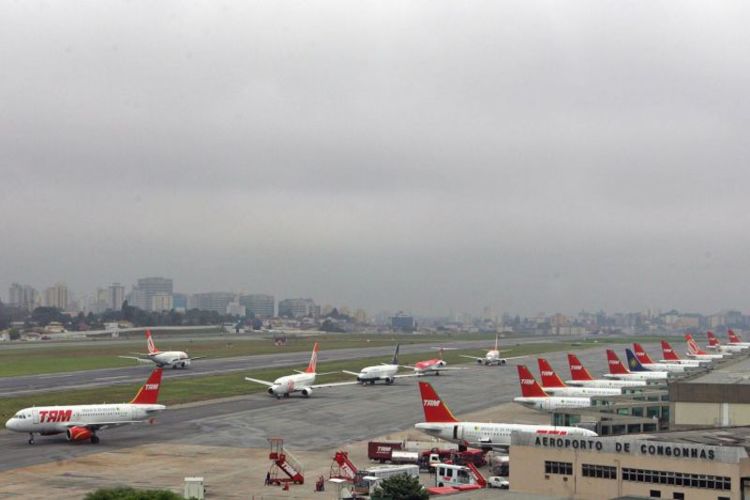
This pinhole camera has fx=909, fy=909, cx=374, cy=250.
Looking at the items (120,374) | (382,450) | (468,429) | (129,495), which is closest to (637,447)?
(129,495)

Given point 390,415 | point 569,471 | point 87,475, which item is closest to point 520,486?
point 569,471

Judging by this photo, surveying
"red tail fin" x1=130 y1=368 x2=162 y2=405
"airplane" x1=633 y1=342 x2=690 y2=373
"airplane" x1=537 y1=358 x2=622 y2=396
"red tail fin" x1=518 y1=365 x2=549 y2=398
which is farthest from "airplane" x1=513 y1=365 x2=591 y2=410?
"airplane" x1=633 y1=342 x2=690 y2=373

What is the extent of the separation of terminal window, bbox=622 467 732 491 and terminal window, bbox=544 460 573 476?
10.1ft

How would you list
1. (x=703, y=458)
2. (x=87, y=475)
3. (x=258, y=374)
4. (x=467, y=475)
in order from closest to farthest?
(x=703, y=458), (x=467, y=475), (x=87, y=475), (x=258, y=374)

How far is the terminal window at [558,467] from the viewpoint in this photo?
51.0 metres

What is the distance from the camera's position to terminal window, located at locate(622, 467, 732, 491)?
46375 millimetres

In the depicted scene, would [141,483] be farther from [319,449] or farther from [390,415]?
[390,415]

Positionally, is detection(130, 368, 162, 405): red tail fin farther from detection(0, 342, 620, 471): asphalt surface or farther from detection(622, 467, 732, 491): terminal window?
detection(622, 467, 732, 491): terminal window

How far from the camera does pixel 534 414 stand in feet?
346

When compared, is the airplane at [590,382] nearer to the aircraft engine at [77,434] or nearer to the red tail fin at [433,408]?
the red tail fin at [433,408]

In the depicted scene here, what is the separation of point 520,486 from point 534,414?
176ft

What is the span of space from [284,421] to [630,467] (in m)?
56.0

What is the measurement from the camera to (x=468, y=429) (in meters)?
75.9

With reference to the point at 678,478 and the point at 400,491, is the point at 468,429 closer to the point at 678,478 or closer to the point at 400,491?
the point at 400,491
